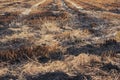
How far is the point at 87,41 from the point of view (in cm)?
1124

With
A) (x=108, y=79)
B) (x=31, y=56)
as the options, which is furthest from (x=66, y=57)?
(x=108, y=79)

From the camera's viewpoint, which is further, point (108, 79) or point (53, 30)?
point (53, 30)

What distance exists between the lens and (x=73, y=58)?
9156mm

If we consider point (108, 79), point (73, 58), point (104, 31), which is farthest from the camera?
point (104, 31)

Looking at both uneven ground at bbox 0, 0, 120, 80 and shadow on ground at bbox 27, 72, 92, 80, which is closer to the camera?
shadow on ground at bbox 27, 72, 92, 80

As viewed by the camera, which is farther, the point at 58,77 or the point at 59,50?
the point at 59,50

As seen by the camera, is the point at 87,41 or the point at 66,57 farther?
the point at 87,41

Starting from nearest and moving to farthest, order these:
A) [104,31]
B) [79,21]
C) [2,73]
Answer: [2,73] < [104,31] < [79,21]

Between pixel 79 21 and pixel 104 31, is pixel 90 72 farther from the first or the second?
pixel 79 21

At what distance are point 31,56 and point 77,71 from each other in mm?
1930

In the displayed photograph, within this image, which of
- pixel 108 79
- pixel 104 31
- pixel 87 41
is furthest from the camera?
pixel 104 31

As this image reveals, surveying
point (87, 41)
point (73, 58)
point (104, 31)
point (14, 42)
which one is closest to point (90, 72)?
point (73, 58)

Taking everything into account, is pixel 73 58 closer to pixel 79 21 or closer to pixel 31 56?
pixel 31 56

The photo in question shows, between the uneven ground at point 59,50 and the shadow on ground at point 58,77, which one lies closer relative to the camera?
the shadow on ground at point 58,77
